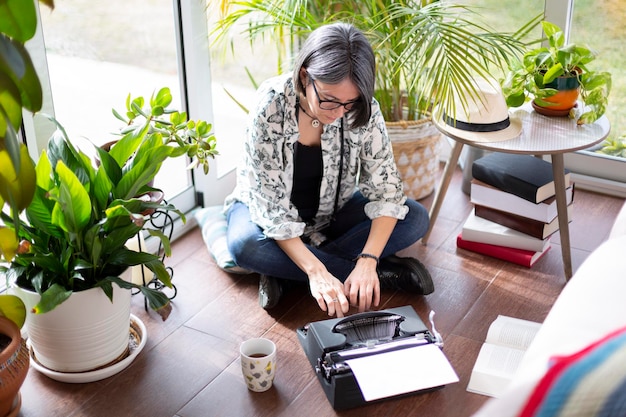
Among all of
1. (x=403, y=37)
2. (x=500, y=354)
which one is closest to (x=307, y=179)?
(x=403, y=37)

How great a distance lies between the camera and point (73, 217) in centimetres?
180

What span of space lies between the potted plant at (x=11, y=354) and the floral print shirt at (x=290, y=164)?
703 millimetres

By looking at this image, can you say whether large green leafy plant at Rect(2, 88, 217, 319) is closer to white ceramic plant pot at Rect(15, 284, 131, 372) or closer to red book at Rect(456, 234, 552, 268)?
white ceramic plant pot at Rect(15, 284, 131, 372)

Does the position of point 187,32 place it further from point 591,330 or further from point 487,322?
point 591,330

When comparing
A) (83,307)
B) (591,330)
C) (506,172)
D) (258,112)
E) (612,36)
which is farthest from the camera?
(612,36)

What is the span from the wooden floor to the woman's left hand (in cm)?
21

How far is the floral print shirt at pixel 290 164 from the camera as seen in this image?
7.18ft

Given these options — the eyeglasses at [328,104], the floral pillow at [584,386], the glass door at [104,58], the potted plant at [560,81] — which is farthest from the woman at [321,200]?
the floral pillow at [584,386]

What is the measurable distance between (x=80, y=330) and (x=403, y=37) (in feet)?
4.01

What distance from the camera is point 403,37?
7.59 feet

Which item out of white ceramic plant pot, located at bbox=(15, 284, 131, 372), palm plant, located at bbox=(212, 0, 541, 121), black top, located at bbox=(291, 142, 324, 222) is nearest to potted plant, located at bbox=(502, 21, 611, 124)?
palm plant, located at bbox=(212, 0, 541, 121)

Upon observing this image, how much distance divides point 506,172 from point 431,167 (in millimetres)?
492

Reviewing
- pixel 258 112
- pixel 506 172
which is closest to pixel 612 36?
pixel 506 172

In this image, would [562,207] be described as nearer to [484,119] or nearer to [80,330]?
[484,119]
